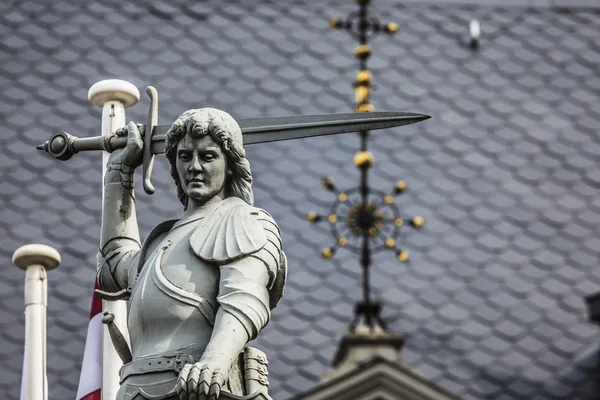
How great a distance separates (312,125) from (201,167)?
26.8 inches

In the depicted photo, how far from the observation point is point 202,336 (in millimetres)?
11703

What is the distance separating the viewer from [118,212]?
12.5 meters

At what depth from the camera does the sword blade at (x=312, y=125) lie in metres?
12.4

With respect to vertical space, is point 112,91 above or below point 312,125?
above

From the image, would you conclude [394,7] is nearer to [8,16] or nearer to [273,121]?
[8,16]

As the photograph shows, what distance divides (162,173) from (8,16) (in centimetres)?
571

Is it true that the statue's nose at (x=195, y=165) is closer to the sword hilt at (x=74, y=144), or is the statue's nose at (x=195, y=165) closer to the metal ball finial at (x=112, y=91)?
the sword hilt at (x=74, y=144)

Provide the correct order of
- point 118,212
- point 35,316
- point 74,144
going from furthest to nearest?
point 35,316
point 74,144
point 118,212

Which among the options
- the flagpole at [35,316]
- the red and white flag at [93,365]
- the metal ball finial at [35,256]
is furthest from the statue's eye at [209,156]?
the metal ball finial at [35,256]

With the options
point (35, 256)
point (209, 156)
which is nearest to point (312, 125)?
point (209, 156)

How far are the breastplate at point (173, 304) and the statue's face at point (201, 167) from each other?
0.38 m

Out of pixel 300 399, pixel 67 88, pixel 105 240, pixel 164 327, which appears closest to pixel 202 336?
pixel 164 327

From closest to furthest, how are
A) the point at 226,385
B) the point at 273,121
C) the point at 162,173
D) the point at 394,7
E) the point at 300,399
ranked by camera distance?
the point at 226,385 → the point at 273,121 → the point at 300,399 → the point at 162,173 → the point at 394,7

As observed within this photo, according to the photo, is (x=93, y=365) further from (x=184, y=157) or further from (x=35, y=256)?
(x=184, y=157)
